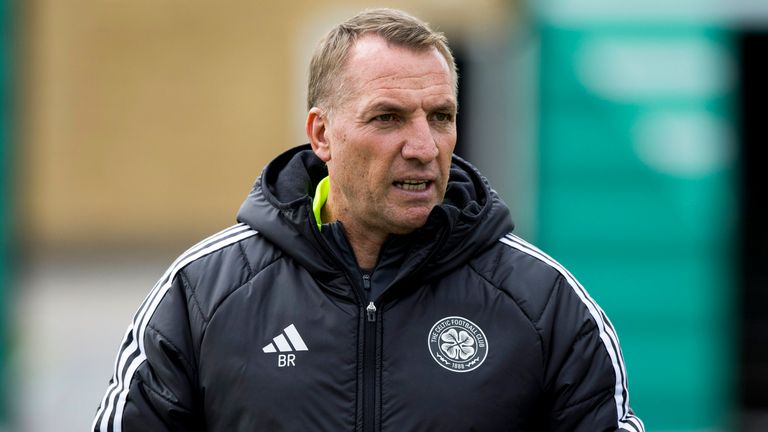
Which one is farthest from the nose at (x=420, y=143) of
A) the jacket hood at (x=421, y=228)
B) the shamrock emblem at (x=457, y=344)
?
the shamrock emblem at (x=457, y=344)

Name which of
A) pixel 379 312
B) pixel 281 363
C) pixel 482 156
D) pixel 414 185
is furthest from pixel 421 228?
pixel 482 156

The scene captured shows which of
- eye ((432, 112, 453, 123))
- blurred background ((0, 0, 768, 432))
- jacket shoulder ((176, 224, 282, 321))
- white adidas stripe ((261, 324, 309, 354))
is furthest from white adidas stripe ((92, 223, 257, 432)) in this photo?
blurred background ((0, 0, 768, 432))

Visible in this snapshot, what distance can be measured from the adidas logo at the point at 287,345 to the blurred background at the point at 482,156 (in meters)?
4.00

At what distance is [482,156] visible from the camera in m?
8.54

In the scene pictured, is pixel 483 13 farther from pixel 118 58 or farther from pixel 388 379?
pixel 388 379

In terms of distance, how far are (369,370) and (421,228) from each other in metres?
0.34

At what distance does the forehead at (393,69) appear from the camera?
3066 millimetres

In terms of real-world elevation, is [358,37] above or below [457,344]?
above

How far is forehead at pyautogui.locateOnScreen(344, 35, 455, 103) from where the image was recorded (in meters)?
3.07

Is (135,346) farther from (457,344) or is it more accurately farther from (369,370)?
(457,344)

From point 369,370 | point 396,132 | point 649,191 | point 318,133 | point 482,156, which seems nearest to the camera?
point 369,370

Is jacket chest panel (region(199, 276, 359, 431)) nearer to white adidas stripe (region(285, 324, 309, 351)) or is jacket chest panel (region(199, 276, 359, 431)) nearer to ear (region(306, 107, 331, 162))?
white adidas stripe (region(285, 324, 309, 351))

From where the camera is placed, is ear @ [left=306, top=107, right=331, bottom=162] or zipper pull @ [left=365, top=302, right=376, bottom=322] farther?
ear @ [left=306, top=107, right=331, bottom=162]

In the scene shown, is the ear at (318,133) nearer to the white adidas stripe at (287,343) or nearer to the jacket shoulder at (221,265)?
the jacket shoulder at (221,265)
